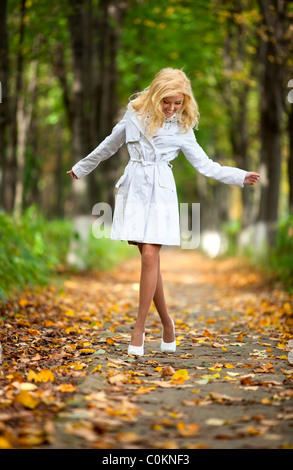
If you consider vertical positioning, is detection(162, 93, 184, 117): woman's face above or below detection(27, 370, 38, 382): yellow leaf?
above

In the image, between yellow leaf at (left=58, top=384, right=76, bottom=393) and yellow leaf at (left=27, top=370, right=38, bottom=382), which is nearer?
yellow leaf at (left=58, top=384, right=76, bottom=393)

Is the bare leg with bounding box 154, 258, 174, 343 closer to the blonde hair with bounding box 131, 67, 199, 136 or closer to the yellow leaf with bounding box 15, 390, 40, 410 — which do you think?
the blonde hair with bounding box 131, 67, 199, 136

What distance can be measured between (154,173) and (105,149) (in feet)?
1.85

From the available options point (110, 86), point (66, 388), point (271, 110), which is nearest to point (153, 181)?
point (66, 388)

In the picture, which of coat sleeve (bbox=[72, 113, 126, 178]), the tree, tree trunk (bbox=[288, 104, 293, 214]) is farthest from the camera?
tree trunk (bbox=[288, 104, 293, 214])

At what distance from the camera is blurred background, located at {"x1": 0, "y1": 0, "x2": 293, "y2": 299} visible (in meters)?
11.4

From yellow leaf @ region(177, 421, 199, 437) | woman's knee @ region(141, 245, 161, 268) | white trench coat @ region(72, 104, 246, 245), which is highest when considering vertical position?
white trench coat @ region(72, 104, 246, 245)

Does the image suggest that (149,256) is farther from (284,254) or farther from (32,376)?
(284,254)

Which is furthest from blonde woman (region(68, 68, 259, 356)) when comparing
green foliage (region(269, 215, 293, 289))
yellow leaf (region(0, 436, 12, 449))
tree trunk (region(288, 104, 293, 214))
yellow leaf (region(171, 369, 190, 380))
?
tree trunk (region(288, 104, 293, 214))

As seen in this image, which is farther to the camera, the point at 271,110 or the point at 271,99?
the point at 271,110

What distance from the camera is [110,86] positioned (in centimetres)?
1841

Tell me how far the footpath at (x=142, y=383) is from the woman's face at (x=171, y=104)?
213 cm

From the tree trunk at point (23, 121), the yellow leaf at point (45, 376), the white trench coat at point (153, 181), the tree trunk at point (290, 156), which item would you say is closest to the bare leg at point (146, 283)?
the white trench coat at point (153, 181)

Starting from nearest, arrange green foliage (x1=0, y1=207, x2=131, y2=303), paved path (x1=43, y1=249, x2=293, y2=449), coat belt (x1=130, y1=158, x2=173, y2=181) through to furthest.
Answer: paved path (x1=43, y1=249, x2=293, y2=449) → coat belt (x1=130, y1=158, x2=173, y2=181) → green foliage (x1=0, y1=207, x2=131, y2=303)
